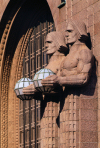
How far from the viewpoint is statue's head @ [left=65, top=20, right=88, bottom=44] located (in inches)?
586

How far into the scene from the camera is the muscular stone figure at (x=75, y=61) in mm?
14305

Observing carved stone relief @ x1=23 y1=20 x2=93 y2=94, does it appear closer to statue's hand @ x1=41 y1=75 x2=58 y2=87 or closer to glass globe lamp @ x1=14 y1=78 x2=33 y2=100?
statue's hand @ x1=41 y1=75 x2=58 y2=87

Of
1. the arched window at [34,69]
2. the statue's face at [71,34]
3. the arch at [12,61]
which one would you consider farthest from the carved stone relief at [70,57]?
the arch at [12,61]

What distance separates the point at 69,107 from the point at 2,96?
30.0 ft

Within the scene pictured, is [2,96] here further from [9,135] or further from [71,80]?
[71,80]

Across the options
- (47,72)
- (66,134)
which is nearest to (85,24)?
(47,72)

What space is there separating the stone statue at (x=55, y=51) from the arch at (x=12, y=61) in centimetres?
620

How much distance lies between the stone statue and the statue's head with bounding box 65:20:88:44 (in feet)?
1.75

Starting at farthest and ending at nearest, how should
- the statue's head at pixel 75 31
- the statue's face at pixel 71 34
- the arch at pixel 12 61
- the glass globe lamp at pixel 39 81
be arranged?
1. the arch at pixel 12 61
2. the statue's face at pixel 71 34
3. the statue's head at pixel 75 31
4. the glass globe lamp at pixel 39 81

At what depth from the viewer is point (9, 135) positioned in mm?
22922

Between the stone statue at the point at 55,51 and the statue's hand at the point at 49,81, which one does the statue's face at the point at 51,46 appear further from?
the statue's hand at the point at 49,81

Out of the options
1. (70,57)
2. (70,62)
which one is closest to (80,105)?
(70,62)

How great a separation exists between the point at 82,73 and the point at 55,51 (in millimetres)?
1891

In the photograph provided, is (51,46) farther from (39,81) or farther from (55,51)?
(39,81)
